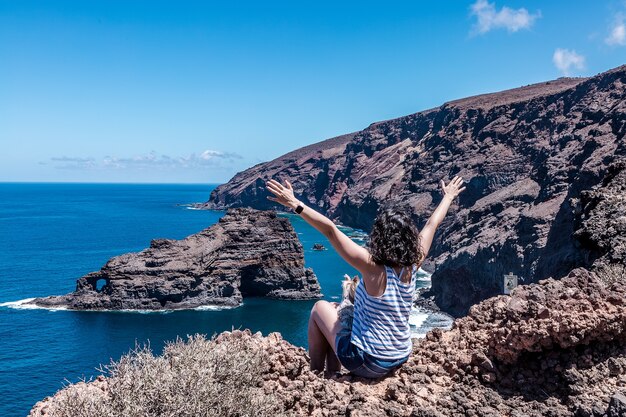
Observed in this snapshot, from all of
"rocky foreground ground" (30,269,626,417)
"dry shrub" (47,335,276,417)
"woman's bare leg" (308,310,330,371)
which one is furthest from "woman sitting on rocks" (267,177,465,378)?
"dry shrub" (47,335,276,417)

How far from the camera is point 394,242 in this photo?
454cm

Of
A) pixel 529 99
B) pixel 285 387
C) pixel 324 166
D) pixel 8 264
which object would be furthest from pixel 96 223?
pixel 285 387

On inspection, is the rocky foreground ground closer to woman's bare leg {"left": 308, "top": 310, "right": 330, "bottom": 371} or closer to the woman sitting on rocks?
woman's bare leg {"left": 308, "top": 310, "right": 330, "bottom": 371}

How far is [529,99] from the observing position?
9462 centimetres

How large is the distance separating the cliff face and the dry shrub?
9.01 metres

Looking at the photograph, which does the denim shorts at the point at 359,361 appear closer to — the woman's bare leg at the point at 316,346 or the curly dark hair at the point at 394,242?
the woman's bare leg at the point at 316,346

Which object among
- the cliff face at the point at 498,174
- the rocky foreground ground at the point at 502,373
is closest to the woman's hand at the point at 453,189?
the rocky foreground ground at the point at 502,373

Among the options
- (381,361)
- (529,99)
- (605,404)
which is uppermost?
(529,99)

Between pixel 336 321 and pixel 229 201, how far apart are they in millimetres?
190294

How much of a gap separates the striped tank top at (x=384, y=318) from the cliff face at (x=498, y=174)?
7.91m

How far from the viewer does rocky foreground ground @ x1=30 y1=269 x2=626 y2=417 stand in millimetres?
4715

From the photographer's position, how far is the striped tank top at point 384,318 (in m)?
4.70

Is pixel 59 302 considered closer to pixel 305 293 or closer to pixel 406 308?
pixel 305 293

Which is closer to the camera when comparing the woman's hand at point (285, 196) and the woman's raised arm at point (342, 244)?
the woman's raised arm at point (342, 244)
